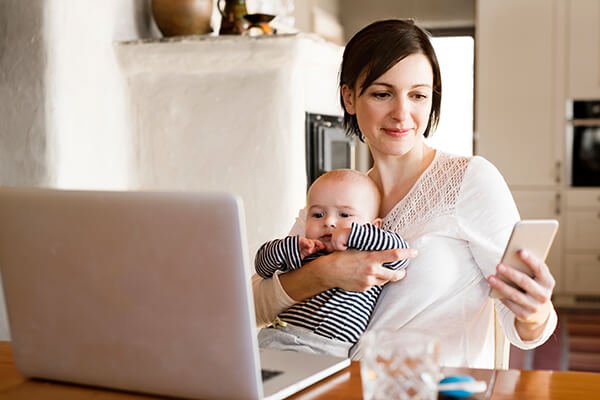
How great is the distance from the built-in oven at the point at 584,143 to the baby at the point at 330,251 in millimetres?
4023

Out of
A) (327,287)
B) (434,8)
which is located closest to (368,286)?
(327,287)

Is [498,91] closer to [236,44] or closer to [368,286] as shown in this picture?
[236,44]

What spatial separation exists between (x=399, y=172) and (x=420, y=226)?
0.18 metres

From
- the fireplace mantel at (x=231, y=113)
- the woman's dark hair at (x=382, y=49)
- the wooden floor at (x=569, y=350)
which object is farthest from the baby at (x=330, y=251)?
the wooden floor at (x=569, y=350)

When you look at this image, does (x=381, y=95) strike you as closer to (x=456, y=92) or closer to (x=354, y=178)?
(x=354, y=178)

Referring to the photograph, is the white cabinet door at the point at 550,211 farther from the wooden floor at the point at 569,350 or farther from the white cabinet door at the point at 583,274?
the wooden floor at the point at 569,350

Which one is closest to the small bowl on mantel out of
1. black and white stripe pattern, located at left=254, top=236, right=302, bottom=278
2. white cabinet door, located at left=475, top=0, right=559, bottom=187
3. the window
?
the window

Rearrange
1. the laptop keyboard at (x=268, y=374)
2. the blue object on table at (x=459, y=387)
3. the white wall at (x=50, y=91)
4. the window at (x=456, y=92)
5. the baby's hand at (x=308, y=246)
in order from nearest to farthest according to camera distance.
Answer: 1. the blue object on table at (x=459, y=387)
2. the laptop keyboard at (x=268, y=374)
3. the baby's hand at (x=308, y=246)
4. the window at (x=456, y=92)
5. the white wall at (x=50, y=91)

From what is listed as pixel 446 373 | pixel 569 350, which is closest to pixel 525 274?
pixel 446 373

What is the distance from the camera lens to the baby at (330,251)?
4.77ft

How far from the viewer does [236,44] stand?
2922mm

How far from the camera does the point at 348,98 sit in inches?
68.4

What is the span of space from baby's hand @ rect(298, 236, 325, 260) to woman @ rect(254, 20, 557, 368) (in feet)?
0.15

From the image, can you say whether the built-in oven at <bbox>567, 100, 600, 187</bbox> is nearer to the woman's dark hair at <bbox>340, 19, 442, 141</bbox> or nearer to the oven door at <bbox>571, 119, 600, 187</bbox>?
the oven door at <bbox>571, 119, 600, 187</bbox>
